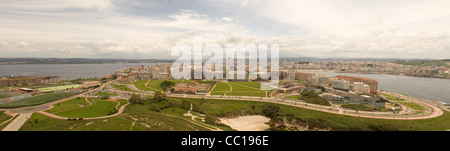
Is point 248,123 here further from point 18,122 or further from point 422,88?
point 422,88

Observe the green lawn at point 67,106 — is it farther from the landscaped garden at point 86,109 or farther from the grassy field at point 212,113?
the grassy field at point 212,113

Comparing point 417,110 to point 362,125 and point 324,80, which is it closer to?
point 362,125

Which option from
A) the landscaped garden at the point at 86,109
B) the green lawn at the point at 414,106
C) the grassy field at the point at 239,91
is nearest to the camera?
the landscaped garden at the point at 86,109

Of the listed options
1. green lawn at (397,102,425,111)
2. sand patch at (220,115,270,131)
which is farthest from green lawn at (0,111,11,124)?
green lawn at (397,102,425,111)

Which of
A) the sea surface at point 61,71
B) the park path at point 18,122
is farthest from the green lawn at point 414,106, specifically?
the sea surface at point 61,71
